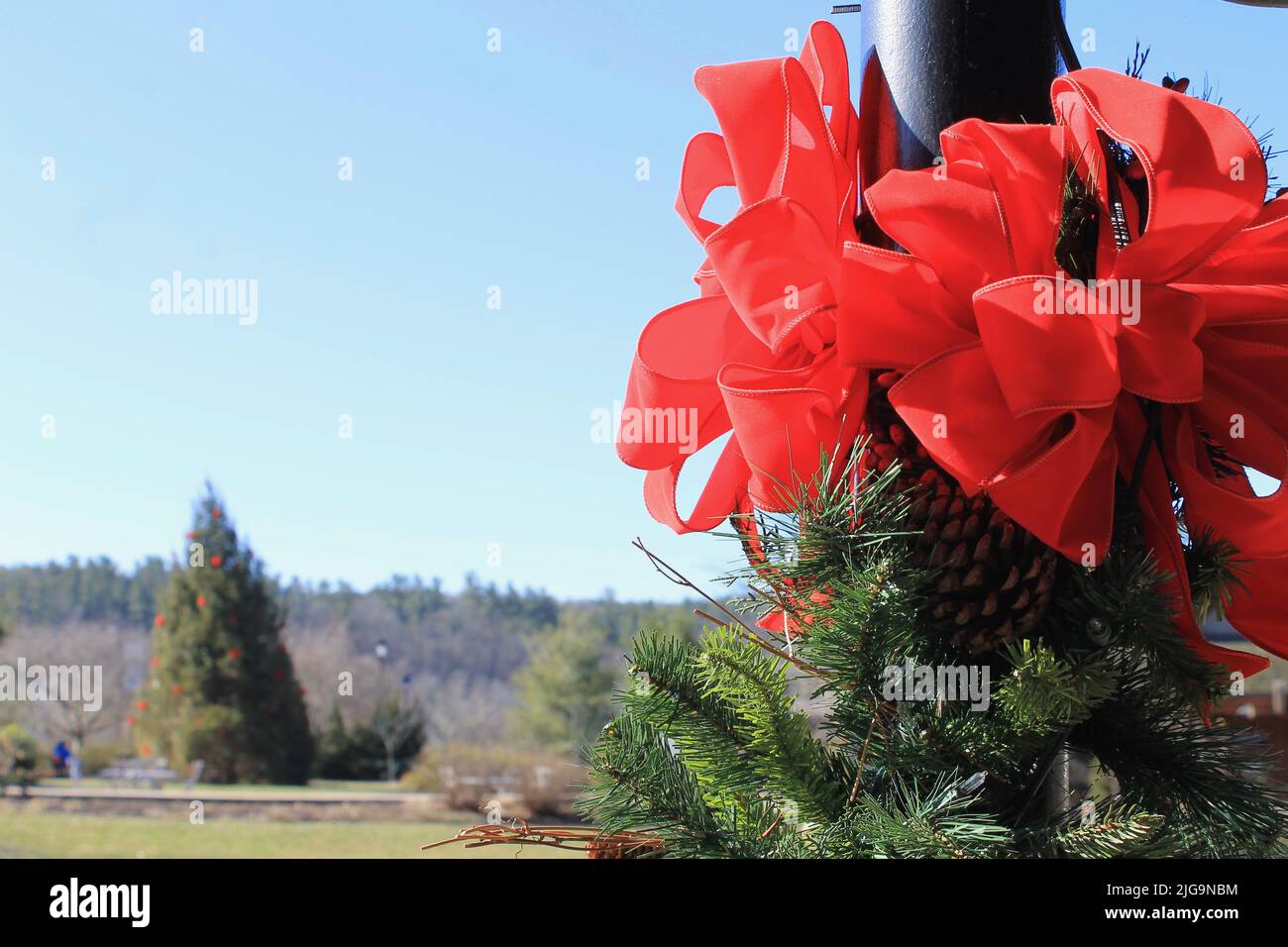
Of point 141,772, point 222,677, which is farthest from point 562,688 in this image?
point 141,772

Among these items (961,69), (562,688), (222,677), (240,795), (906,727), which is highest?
(961,69)

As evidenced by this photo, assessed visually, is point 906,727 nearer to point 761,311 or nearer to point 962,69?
point 761,311

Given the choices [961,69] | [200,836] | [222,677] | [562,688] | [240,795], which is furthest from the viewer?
[562,688]

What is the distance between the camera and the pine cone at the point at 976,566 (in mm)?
692

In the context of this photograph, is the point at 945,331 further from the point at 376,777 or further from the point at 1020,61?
→ the point at 376,777

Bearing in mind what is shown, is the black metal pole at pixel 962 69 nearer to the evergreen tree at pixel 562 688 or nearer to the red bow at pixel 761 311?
the red bow at pixel 761 311

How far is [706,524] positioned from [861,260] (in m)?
0.26

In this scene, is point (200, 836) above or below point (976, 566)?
below

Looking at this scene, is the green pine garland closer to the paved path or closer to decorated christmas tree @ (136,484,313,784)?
the paved path

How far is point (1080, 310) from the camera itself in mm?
630

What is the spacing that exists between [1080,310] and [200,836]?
1787 cm

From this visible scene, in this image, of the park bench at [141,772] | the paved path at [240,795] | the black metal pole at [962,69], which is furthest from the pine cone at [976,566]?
the park bench at [141,772]

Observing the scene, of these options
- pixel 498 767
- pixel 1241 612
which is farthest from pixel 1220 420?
pixel 498 767

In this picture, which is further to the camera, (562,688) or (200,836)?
(562,688)
